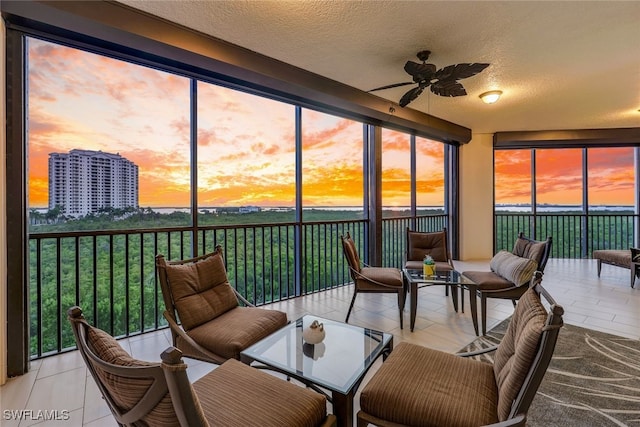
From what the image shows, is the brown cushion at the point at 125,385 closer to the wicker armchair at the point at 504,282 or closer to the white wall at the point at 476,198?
the wicker armchair at the point at 504,282

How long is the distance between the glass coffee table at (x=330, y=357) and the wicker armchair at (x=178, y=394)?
130 mm

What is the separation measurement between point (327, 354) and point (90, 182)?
8.29ft

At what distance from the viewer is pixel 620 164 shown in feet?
21.0

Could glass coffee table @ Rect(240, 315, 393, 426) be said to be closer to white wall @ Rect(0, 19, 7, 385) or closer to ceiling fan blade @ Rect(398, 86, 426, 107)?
white wall @ Rect(0, 19, 7, 385)

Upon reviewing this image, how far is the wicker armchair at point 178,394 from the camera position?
0.81m

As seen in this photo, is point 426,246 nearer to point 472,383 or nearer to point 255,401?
point 472,383

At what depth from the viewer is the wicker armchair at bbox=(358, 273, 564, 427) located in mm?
1028

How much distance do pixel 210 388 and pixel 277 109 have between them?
140 inches

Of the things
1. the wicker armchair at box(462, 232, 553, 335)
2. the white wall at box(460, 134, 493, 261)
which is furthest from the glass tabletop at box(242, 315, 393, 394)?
the white wall at box(460, 134, 493, 261)

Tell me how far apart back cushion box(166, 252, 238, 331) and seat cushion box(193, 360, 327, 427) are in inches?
30.8

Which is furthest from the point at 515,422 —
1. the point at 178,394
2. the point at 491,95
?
the point at 491,95

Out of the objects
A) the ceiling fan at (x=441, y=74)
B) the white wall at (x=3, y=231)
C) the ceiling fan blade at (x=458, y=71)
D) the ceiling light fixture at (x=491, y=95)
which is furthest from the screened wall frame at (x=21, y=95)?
the ceiling light fixture at (x=491, y=95)

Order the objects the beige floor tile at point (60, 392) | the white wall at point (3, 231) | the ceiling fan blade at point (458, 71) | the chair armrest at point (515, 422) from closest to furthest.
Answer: the chair armrest at point (515, 422) → the beige floor tile at point (60, 392) → the white wall at point (3, 231) → the ceiling fan blade at point (458, 71)

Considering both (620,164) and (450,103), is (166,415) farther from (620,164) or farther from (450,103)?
(620,164)
